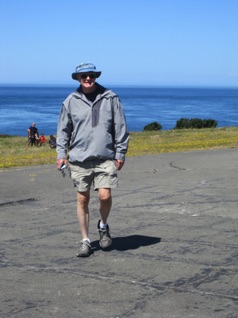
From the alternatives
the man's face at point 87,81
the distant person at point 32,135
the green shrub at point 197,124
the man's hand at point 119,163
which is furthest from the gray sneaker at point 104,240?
the green shrub at point 197,124

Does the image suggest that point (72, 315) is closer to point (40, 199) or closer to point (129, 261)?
point (129, 261)

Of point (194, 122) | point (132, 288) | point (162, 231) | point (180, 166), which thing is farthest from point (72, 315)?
point (194, 122)

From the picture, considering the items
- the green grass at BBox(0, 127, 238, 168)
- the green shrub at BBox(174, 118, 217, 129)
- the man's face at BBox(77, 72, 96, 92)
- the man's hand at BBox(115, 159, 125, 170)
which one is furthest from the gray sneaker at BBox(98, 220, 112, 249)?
the green shrub at BBox(174, 118, 217, 129)

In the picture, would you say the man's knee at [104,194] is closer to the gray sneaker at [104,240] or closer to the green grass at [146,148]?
the gray sneaker at [104,240]

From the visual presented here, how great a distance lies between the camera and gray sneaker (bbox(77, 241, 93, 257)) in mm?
6641

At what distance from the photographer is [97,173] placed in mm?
6801

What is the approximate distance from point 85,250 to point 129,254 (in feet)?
1.33

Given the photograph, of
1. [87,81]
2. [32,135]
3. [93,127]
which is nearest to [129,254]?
[93,127]

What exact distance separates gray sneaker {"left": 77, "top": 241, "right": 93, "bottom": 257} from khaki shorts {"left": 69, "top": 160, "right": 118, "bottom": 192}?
1.62 feet

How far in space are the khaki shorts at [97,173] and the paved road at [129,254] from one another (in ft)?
2.07

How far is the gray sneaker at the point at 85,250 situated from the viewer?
21.8 ft

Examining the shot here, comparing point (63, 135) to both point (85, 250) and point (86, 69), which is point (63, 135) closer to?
point (86, 69)

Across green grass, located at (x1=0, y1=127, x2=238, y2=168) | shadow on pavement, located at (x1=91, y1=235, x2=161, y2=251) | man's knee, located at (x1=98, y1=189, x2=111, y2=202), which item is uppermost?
man's knee, located at (x1=98, y1=189, x2=111, y2=202)

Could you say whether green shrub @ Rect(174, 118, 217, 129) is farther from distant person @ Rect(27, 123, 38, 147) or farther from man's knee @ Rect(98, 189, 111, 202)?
man's knee @ Rect(98, 189, 111, 202)
